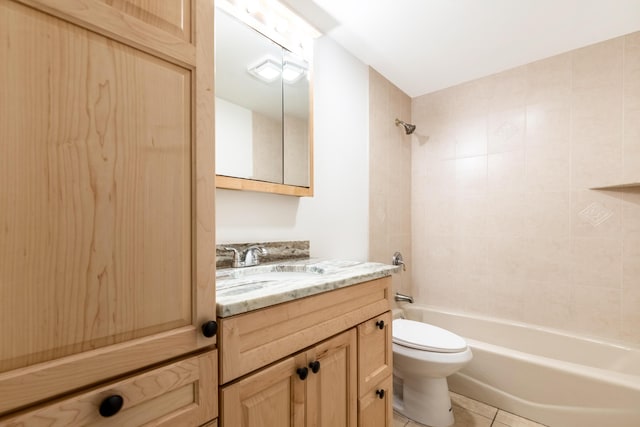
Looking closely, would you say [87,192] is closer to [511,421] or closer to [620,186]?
[511,421]

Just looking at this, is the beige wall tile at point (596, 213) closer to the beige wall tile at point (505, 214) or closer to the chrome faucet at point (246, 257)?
the beige wall tile at point (505, 214)

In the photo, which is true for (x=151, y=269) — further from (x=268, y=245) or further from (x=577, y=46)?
(x=577, y=46)

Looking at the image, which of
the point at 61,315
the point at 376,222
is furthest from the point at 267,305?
the point at 376,222

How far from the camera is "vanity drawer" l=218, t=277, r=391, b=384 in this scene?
28.2 inches

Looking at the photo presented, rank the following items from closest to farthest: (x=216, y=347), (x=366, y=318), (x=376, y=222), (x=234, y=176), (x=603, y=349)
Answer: (x=216, y=347), (x=366, y=318), (x=234, y=176), (x=603, y=349), (x=376, y=222)

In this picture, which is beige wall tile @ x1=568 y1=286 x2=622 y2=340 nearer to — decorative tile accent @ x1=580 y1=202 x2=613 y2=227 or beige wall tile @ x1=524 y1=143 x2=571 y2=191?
decorative tile accent @ x1=580 y1=202 x2=613 y2=227

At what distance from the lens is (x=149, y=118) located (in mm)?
590

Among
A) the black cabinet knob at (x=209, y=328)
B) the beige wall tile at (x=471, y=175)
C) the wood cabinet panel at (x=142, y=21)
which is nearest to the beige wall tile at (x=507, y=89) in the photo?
the beige wall tile at (x=471, y=175)

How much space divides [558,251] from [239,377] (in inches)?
87.4

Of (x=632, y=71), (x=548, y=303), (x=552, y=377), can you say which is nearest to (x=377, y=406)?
(x=552, y=377)

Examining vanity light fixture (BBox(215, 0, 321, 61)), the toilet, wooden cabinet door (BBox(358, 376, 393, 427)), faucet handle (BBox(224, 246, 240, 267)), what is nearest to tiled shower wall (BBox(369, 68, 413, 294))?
the toilet

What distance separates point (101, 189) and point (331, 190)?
55.1 inches

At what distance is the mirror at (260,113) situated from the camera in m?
1.29

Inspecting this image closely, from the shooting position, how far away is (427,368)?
1573 millimetres
